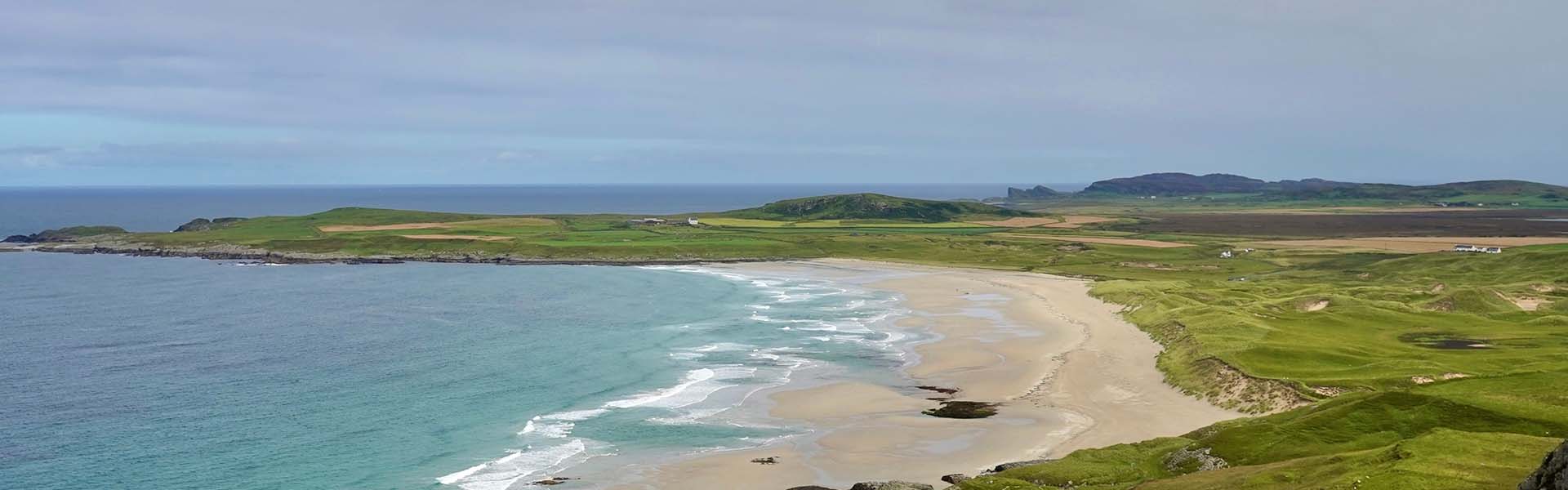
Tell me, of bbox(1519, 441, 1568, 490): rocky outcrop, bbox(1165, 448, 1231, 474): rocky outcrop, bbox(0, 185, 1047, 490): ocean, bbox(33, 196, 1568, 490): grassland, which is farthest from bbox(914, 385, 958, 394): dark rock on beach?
bbox(1519, 441, 1568, 490): rocky outcrop

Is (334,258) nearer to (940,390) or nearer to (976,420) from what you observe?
(940,390)

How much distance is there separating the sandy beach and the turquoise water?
12.0 feet

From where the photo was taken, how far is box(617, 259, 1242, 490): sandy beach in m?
48.6

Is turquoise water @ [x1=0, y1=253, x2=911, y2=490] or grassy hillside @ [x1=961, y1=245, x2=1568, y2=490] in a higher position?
grassy hillside @ [x1=961, y1=245, x2=1568, y2=490]

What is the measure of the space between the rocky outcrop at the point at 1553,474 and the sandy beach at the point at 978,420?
23799 millimetres

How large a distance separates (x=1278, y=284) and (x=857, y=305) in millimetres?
47453

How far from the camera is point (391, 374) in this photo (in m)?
73.8

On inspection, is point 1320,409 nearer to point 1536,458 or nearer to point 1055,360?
point 1536,458

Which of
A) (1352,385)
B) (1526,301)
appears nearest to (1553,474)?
(1352,385)

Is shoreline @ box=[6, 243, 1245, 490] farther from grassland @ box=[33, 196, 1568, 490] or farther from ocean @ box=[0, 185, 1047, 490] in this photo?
grassland @ box=[33, 196, 1568, 490]

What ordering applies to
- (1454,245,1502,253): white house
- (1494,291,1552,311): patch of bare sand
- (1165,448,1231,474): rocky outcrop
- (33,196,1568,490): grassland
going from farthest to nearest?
(1454,245,1502,253): white house
(1494,291,1552,311): patch of bare sand
(1165,448,1231,474): rocky outcrop
(33,196,1568,490): grassland

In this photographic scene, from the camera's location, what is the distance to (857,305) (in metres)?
118

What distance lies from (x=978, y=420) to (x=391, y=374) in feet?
132

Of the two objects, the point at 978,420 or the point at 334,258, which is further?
the point at 334,258
